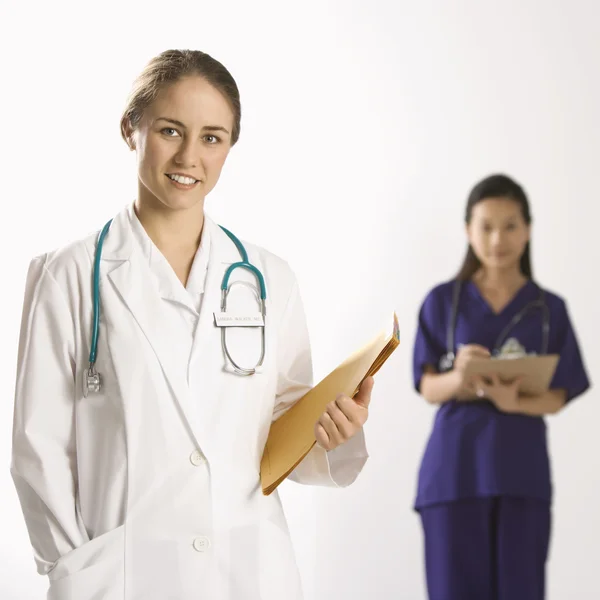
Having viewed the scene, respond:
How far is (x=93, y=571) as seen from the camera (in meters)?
1.18

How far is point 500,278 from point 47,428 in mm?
1749

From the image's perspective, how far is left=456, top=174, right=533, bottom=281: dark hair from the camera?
2.68 meters

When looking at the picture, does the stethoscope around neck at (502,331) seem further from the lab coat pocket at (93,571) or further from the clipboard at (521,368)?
the lab coat pocket at (93,571)

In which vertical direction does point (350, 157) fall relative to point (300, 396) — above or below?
above

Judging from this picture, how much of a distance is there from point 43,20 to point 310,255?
1.38 metres

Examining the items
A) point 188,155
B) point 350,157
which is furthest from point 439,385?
point 188,155

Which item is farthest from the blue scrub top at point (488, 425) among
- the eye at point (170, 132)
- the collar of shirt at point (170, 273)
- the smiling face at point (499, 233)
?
the eye at point (170, 132)

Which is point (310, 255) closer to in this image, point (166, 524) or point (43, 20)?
point (43, 20)

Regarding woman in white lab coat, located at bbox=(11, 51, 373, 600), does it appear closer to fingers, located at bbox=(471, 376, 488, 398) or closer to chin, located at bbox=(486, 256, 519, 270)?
fingers, located at bbox=(471, 376, 488, 398)

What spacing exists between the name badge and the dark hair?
4.81 ft

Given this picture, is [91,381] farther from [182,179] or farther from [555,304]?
[555,304]

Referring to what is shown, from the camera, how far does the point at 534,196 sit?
2.86m

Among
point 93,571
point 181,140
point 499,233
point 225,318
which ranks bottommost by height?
point 93,571

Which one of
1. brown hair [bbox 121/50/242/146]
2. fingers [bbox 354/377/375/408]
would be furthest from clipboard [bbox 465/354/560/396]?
brown hair [bbox 121/50/242/146]
